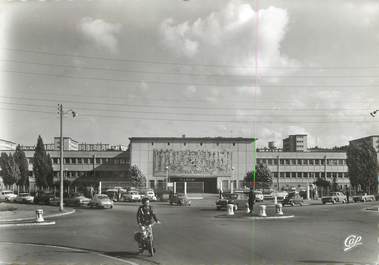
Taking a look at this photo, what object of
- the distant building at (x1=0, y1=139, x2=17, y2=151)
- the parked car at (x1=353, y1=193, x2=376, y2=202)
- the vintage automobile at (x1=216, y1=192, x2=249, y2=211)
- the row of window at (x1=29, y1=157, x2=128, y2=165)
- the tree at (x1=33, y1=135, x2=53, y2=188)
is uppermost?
the distant building at (x1=0, y1=139, x2=17, y2=151)

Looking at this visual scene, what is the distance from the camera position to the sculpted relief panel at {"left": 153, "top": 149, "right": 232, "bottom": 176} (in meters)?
80.7

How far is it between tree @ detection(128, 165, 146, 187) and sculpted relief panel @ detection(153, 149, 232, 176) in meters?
6.11

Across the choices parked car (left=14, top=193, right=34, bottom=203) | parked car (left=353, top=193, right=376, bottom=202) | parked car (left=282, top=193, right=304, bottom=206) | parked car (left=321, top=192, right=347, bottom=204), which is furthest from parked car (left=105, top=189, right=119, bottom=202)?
parked car (left=353, top=193, right=376, bottom=202)

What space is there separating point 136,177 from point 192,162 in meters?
12.7

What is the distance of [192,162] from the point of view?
81250mm

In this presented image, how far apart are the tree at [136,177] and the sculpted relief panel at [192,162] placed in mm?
6110

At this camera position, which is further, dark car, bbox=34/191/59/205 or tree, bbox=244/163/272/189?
tree, bbox=244/163/272/189

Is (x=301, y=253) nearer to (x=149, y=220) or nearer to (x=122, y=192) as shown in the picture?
(x=149, y=220)

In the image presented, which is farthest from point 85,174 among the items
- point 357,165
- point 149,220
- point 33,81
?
point 149,220

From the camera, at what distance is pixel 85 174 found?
75.7 m

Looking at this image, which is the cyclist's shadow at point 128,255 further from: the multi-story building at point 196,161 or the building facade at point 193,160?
the building facade at point 193,160

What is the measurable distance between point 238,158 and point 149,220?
69.6 m

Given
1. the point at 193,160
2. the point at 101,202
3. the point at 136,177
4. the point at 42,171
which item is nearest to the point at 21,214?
the point at 42,171

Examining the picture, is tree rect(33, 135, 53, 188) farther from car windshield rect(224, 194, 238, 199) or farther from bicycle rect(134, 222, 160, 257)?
bicycle rect(134, 222, 160, 257)
